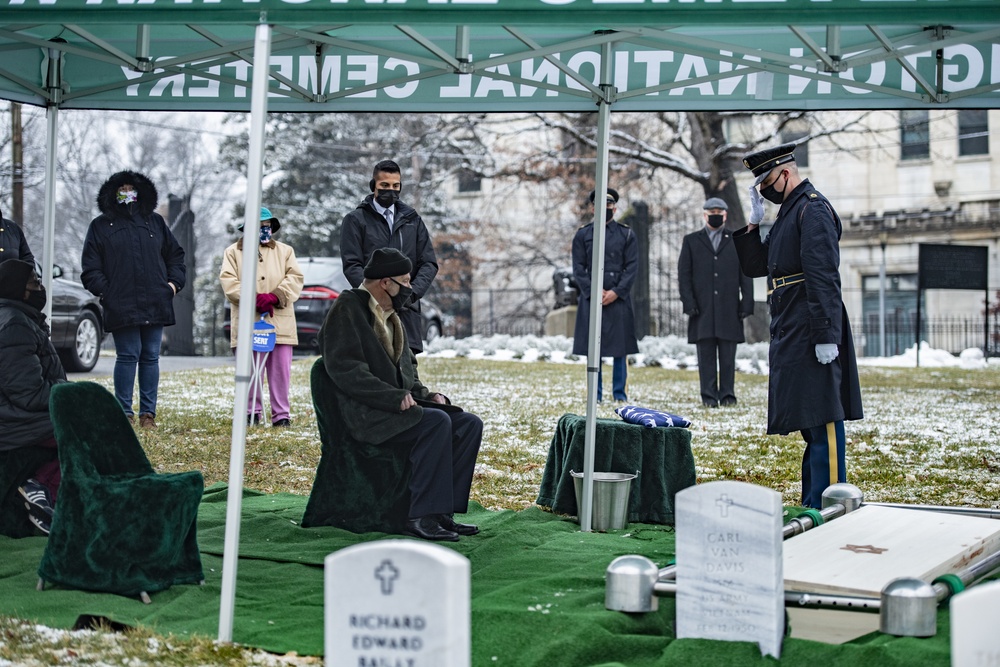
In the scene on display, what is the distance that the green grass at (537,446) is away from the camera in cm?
470

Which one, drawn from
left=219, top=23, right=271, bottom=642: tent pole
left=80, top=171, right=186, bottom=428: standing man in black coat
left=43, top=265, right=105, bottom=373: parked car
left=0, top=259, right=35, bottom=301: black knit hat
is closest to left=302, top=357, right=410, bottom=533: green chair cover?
left=0, top=259, right=35, bottom=301: black knit hat

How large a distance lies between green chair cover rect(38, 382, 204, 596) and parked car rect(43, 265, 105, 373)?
1109 cm

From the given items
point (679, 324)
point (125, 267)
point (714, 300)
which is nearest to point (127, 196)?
point (125, 267)

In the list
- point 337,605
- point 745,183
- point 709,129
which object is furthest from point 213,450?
point 745,183

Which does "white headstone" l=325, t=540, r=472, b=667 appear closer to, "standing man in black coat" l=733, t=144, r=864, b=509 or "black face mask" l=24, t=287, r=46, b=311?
"black face mask" l=24, t=287, r=46, b=311

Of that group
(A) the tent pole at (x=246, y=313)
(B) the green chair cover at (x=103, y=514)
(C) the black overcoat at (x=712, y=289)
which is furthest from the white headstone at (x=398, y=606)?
(C) the black overcoat at (x=712, y=289)

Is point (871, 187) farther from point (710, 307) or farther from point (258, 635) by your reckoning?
point (258, 635)

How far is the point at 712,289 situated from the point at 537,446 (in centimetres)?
386

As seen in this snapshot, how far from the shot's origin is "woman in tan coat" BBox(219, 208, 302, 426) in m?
10.6

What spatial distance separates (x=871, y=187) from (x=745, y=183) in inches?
169

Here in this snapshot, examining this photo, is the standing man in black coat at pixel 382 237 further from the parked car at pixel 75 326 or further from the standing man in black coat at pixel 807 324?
the parked car at pixel 75 326

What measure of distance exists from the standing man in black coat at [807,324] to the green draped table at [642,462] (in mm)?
719

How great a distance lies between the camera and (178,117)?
50.1 metres

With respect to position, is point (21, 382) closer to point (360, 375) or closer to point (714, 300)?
point (360, 375)
